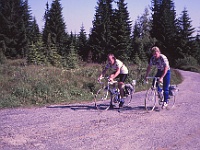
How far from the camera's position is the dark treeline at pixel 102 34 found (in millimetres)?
48156

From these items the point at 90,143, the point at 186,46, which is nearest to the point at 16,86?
the point at 90,143

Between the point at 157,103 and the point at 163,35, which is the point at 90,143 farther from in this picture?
the point at 163,35

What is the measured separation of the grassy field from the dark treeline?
29.8 metres

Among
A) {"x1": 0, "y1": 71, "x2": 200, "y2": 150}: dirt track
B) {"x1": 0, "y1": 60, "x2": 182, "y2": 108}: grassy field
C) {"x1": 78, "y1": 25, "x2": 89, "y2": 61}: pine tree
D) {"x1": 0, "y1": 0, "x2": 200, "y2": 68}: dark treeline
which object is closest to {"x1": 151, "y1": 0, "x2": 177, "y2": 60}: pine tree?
{"x1": 0, "y1": 0, "x2": 200, "y2": 68}: dark treeline

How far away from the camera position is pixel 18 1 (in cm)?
5125

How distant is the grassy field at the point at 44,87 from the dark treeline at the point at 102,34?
29.8 m

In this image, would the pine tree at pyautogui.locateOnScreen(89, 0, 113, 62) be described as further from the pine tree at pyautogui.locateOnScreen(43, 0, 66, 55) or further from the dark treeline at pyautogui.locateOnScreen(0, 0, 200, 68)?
the pine tree at pyautogui.locateOnScreen(43, 0, 66, 55)

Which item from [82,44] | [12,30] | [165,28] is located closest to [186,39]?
[165,28]

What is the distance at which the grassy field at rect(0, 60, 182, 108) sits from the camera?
10.2 meters

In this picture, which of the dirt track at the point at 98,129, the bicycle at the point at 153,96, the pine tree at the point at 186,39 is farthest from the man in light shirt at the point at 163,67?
the pine tree at the point at 186,39

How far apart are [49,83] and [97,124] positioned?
19.4ft

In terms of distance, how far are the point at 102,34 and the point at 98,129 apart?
156 ft

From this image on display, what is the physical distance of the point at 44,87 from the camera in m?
11.4

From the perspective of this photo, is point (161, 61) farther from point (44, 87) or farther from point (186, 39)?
point (186, 39)
